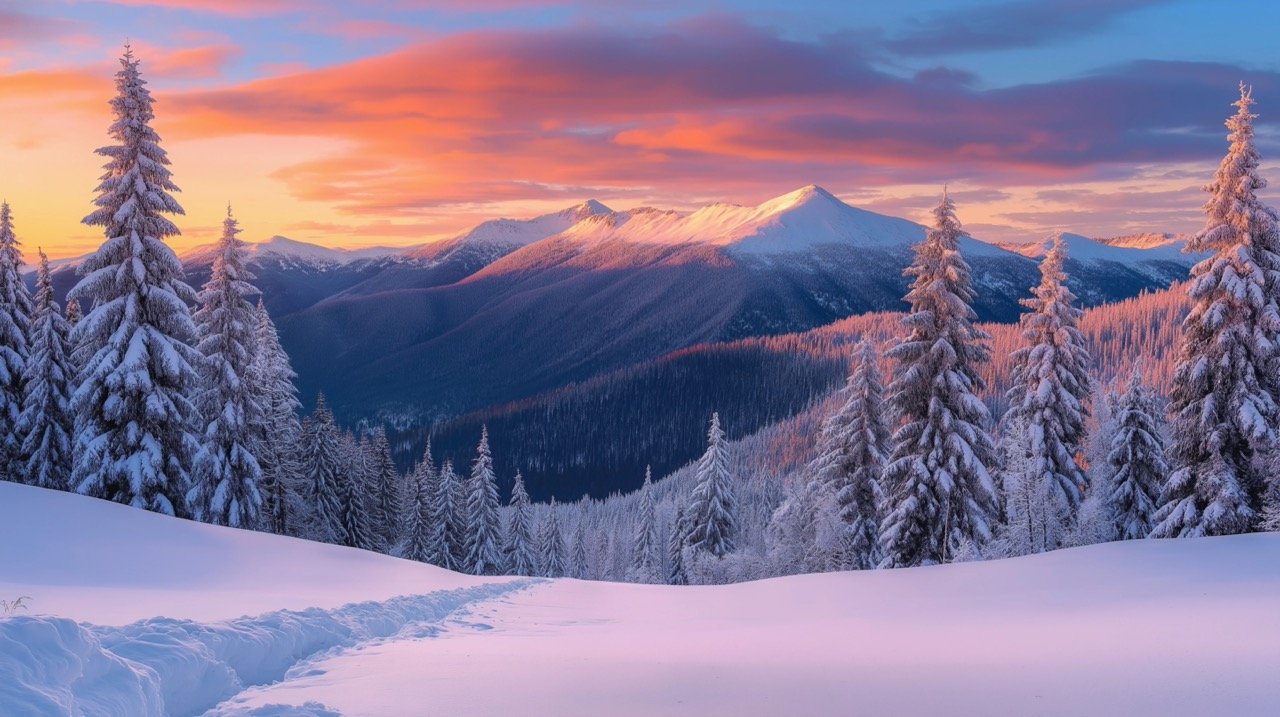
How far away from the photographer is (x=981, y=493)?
2866cm

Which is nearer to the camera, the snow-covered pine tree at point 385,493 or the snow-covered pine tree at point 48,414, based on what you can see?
the snow-covered pine tree at point 48,414

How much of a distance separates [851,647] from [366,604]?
302 inches

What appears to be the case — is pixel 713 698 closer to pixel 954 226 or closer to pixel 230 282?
pixel 954 226

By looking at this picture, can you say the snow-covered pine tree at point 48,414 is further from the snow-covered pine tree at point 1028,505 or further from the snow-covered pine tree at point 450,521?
the snow-covered pine tree at point 1028,505

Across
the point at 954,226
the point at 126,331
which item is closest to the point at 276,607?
the point at 126,331

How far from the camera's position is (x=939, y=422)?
2888cm

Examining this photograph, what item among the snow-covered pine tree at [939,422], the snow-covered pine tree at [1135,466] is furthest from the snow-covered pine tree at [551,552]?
the snow-covered pine tree at [1135,466]

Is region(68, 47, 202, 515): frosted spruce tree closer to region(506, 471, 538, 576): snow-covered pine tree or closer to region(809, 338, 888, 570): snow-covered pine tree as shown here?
region(809, 338, 888, 570): snow-covered pine tree

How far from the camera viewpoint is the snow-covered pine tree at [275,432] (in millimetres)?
37156

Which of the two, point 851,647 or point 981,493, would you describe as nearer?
point 851,647

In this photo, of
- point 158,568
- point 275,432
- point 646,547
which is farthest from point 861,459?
point 646,547

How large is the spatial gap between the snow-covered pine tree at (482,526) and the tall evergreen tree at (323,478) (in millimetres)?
10687

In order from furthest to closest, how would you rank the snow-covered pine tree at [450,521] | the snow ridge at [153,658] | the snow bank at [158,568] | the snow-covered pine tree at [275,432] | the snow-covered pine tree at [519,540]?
the snow-covered pine tree at [519,540] < the snow-covered pine tree at [450,521] < the snow-covered pine tree at [275,432] < the snow bank at [158,568] < the snow ridge at [153,658]

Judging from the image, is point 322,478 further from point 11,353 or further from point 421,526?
point 11,353
